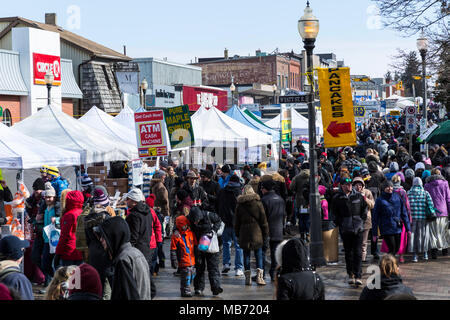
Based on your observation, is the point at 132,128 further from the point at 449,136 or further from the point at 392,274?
the point at 392,274

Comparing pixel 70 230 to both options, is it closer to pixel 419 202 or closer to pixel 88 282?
pixel 88 282

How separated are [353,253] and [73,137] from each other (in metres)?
9.11

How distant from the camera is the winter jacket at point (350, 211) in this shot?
37.1 feet

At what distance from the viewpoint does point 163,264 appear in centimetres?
1343

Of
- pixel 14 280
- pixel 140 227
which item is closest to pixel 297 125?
pixel 140 227

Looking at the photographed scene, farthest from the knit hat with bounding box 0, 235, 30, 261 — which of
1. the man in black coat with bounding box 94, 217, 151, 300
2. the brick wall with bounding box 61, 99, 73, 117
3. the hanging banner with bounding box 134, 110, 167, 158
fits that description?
the brick wall with bounding box 61, 99, 73, 117

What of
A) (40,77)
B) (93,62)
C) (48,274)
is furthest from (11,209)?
(93,62)

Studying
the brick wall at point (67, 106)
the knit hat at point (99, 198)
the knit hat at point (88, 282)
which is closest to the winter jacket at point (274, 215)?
the knit hat at point (99, 198)

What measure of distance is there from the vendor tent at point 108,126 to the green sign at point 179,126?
4808 mm

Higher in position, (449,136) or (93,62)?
(93,62)

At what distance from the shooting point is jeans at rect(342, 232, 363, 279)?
441 inches

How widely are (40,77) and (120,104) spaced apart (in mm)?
9451

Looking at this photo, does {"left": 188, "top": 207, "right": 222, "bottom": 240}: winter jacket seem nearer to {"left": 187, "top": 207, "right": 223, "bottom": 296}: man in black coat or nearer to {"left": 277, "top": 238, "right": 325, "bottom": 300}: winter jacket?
{"left": 187, "top": 207, "right": 223, "bottom": 296}: man in black coat

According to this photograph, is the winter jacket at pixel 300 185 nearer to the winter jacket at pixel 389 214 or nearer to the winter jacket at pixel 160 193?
the winter jacket at pixel 389 214
